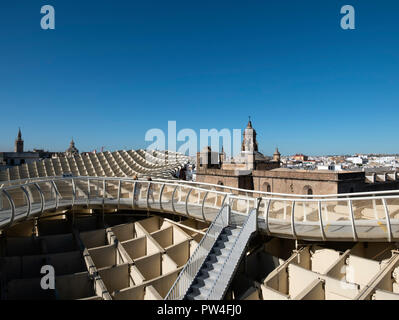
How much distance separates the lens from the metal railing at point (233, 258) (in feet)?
20.9

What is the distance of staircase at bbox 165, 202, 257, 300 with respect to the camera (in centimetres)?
645

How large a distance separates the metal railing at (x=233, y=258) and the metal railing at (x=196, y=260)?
588 millimetres

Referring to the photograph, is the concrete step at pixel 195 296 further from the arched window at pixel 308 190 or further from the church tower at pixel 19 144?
the church tower at pixel 19 144

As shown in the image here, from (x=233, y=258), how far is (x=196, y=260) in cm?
100

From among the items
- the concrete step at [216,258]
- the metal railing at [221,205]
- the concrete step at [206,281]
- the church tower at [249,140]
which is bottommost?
A: the concrete step at [206,281]

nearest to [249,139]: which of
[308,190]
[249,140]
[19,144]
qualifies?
[249,140]

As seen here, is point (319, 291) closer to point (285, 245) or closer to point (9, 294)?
point (285, 245)

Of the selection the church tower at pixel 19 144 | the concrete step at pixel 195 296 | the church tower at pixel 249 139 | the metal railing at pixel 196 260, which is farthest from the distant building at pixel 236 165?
the church tower at pixel 19 144

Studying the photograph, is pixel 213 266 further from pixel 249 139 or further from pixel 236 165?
pixel 249 139

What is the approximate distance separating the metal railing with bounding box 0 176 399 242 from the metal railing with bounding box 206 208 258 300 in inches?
18.6

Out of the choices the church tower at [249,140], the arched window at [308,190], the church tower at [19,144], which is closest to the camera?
the arched window at [308,190]

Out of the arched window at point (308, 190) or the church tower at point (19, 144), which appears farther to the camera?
the church tower at point (19, 144)

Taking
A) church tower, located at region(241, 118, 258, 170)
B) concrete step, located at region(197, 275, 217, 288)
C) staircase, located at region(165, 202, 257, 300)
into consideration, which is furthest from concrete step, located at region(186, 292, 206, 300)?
church tower, located at region(241, 118, 258, 170)

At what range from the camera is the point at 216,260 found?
7.20 meters
